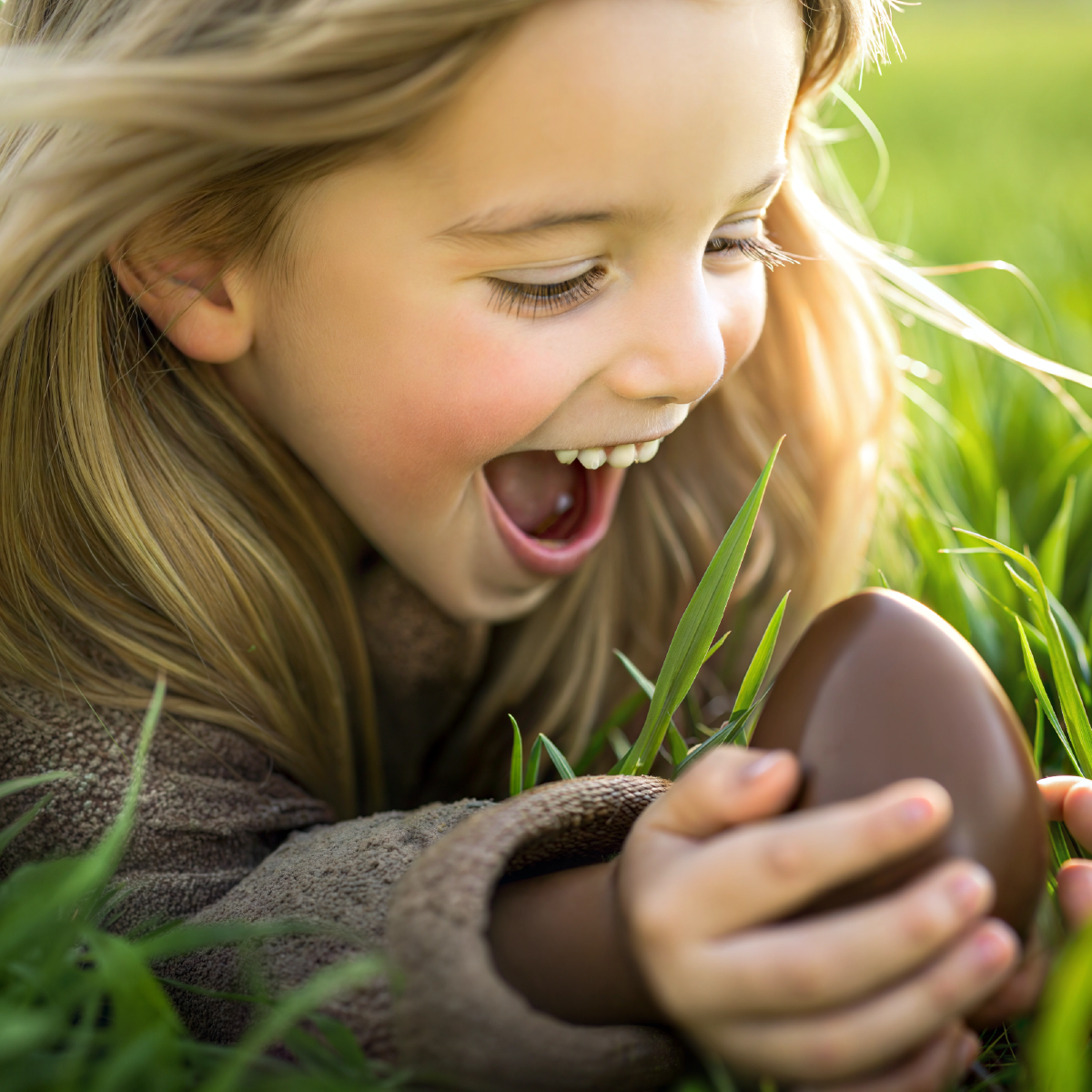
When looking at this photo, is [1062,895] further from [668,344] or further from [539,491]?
[539,491]

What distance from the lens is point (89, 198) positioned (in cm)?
90

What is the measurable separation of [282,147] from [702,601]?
0.52 m

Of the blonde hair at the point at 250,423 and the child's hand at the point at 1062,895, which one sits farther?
the blonde hair at the point at 250,423

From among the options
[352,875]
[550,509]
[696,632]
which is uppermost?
[550,509]

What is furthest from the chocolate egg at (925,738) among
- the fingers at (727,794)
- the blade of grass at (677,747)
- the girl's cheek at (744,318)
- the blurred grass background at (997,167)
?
the blurred grass background at (997,167)

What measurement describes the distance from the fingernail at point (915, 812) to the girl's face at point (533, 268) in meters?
0.51

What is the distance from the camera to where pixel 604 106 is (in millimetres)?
880

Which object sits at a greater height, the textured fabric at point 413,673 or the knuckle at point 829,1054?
the textured fabric at point 413,673

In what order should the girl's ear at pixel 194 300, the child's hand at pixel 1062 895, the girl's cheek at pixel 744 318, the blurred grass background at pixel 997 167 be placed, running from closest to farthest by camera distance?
the child's hand at pixel 1062 895
the girl's ear at pixel 194 300
the girl's cheek at pixel 744 318
the blurred grass background at pixel 997 167

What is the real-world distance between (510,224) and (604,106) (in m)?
0.12

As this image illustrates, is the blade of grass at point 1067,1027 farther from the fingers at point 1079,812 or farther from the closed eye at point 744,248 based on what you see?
the closed eye at point 744,248

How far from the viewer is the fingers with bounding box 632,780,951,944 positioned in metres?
0.63

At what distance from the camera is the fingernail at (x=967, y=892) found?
0.62 m

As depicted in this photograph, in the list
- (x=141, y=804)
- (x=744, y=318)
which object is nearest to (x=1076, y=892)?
(x=744, y=318)
